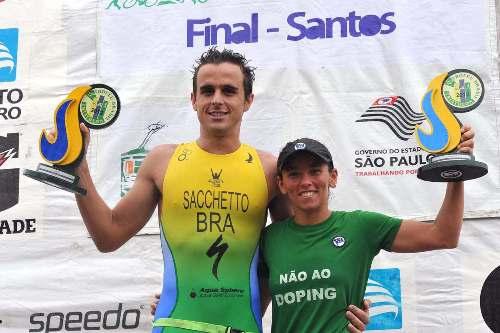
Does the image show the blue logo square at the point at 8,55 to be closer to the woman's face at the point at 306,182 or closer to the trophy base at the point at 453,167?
the woman's face at the point at 306,182

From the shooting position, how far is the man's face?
2.26 meters

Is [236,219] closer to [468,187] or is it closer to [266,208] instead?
→ [266,208]

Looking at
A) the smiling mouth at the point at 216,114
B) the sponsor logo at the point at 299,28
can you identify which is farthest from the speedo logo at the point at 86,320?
the smiling mouth at the point at 216,114

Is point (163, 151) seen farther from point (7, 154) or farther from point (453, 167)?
point (7, 154)

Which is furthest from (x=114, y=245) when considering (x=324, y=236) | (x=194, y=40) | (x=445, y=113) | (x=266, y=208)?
(x=194, y=40)

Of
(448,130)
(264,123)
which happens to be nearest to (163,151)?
(448,130)

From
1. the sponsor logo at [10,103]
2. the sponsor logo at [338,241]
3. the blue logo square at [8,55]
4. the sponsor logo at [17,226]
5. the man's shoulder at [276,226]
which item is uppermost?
the blue logo square at [8,55]

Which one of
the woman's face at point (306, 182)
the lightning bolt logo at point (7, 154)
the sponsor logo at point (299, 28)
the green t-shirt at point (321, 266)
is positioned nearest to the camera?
the green t-shirt at point (321, 266)

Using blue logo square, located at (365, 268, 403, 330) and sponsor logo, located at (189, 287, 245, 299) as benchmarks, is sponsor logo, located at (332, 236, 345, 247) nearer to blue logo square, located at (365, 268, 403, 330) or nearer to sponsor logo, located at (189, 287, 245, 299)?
sponsor logo, located at (189, 287, 245, 299)

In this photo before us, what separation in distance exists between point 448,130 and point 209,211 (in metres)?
0.76

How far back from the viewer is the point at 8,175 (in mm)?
4758

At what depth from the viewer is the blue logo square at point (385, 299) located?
417 cm

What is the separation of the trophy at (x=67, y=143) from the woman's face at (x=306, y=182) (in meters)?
0.62

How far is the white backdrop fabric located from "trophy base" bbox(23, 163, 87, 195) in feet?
7.85
